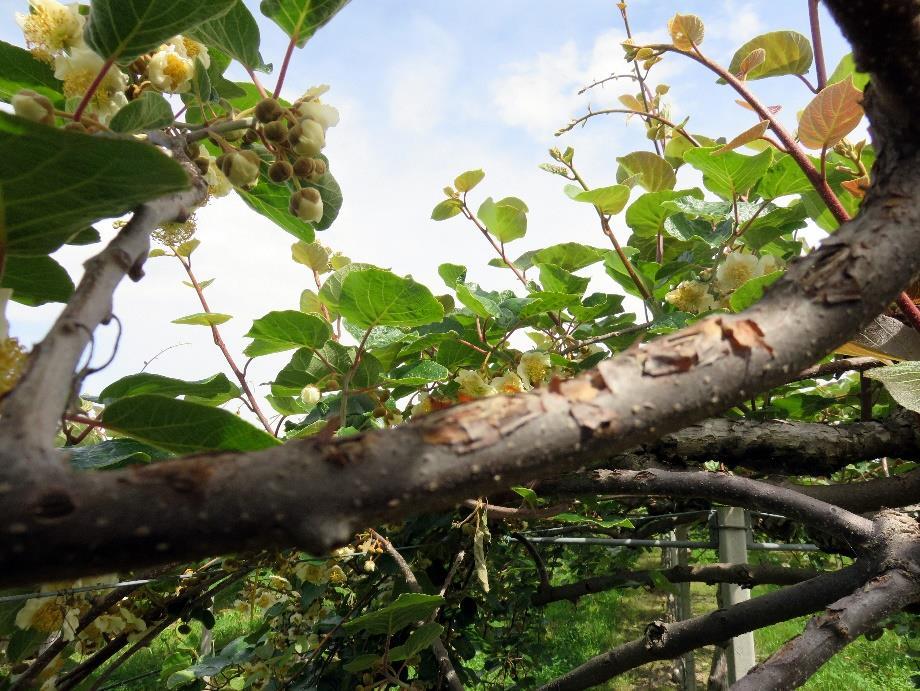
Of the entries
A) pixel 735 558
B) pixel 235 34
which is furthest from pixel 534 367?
pixel 735 558

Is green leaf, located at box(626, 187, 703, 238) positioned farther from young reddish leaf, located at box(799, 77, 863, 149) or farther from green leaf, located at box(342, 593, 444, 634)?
green leaf, located at box(342, 593, 444, 634)

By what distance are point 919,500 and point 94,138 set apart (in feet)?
4.60

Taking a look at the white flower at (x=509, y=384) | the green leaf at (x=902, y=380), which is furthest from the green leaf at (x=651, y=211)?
the green leaf at (x=902, y=380)

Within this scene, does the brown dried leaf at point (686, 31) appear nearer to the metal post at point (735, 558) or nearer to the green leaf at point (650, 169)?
the green leaf at point (650, 169)

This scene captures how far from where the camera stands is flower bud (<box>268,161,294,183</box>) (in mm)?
758

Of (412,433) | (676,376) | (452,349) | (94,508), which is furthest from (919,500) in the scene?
(94,508)

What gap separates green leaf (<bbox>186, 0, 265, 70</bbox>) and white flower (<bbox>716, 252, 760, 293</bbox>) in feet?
3.29

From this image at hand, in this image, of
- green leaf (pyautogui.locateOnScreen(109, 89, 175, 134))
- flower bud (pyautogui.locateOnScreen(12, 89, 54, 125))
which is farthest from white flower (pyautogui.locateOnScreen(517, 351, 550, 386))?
flower bud (pyautogui.locateOnScreen(12, 89, 54, 125))

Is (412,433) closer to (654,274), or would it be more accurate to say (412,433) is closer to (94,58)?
(94,58)

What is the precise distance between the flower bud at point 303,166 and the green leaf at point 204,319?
0.61 metres

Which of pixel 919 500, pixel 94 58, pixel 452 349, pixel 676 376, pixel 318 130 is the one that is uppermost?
pixel 94 58

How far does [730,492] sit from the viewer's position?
0.94 metres

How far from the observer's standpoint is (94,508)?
243 mm

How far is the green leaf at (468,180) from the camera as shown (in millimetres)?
1528
